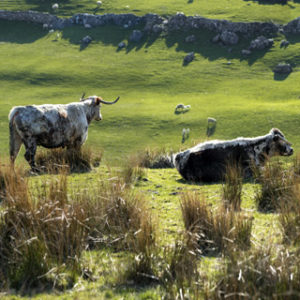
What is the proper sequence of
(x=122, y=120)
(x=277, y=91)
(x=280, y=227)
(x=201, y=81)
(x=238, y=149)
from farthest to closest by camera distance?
Result: (x=201, y=81) < (x=277, y=91) < (x=122, y=120) < (x=238, y=149) < (x=280, y=227)

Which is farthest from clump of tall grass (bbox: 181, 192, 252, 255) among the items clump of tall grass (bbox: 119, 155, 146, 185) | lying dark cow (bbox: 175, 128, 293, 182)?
lying dark cow (bbox: 175, 128, 293, 182)

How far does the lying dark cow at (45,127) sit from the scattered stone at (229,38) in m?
26.9

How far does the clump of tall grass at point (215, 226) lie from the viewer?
20.2 ft

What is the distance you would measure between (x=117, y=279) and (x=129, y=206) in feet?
4.88

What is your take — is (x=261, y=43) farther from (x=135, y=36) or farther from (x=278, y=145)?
(x=278, y=145)

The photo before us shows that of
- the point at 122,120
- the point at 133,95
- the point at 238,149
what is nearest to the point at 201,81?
the point at 133,95

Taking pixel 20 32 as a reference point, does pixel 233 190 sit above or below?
above

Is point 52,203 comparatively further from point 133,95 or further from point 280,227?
point 133,95

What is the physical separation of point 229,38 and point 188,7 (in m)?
9.57

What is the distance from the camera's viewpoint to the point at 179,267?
18.2ft

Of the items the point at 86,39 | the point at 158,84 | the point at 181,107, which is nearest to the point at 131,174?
the point at 181,107

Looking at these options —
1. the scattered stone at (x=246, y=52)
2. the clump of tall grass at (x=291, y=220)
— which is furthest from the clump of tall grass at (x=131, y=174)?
the scattered stone at (x=246, y=52)

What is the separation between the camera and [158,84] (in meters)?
32.8

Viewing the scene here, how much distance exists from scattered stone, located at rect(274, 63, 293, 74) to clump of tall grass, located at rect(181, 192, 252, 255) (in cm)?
2804
